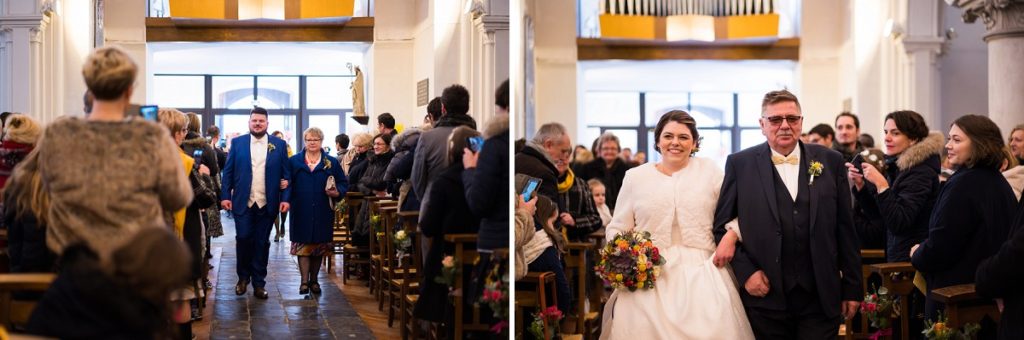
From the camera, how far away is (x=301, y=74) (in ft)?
6.01

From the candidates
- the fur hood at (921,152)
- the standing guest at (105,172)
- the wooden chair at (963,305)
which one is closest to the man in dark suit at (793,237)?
the wooden chair at (963,305)

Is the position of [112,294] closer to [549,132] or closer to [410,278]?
[410,278]

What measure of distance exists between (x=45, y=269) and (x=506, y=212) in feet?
2.89

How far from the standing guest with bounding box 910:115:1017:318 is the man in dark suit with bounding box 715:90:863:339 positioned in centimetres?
84

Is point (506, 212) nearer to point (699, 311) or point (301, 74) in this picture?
point (301, 74)

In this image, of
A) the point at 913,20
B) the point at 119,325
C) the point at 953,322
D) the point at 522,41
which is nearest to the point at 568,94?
the point at 522,41

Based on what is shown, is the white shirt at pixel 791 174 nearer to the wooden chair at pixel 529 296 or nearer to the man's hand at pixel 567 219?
the man's hand at pixel 567 219

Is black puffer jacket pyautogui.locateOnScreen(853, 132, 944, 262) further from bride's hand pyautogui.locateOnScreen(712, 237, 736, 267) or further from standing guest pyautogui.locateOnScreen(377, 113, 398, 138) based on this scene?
standing guest pyautogui.locateOnScreen(377, 113, 398, 138)

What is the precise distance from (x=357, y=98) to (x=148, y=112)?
368 mm

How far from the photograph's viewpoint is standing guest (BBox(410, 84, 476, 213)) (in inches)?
80.5

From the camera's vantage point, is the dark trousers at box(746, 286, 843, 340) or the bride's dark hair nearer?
the dark trousers at box(746, 286, 843, 340)

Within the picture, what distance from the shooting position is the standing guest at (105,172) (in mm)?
1488

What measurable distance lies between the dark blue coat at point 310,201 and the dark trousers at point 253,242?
46 mm

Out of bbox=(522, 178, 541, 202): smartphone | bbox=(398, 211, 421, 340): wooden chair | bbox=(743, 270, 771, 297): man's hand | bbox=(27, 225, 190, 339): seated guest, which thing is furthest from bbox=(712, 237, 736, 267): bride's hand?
bbox=(27, 225, 190, 339): seated guest
